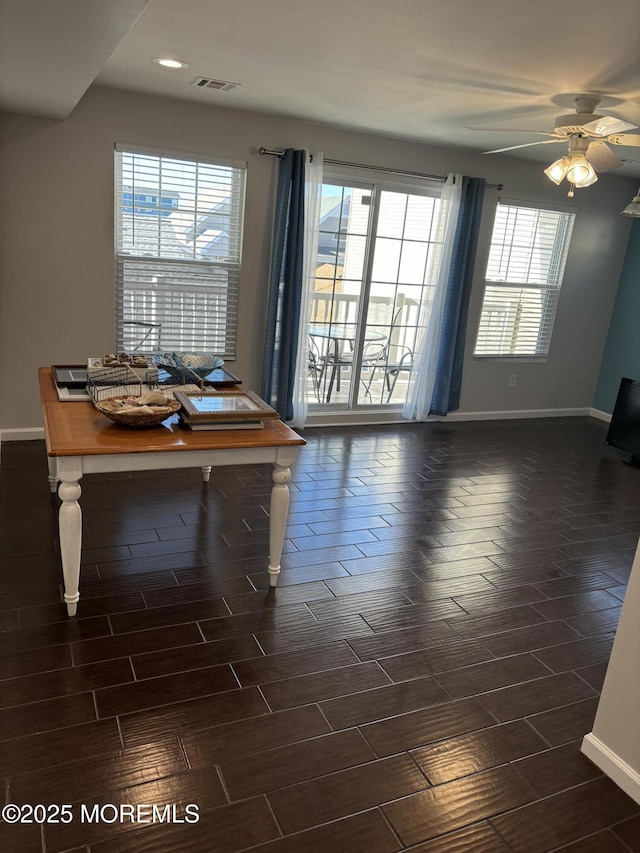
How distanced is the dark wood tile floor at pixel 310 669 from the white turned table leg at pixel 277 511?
144 mm

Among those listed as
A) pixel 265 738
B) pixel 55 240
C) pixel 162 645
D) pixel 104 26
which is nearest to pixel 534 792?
pixel 265 738

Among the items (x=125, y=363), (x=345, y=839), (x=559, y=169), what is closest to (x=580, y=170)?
(x=559, y=169)

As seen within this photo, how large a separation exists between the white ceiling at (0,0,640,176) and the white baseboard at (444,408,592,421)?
2.75 metres

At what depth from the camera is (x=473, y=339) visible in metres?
6.27

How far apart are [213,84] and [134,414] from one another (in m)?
2.55

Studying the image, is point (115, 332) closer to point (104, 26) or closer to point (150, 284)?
point (150, 284)

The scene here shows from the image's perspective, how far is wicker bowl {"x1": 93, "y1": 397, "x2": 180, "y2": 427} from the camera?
8.30 feet

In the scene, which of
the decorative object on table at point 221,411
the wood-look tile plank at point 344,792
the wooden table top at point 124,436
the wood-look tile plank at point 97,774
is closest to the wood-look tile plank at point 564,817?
the wood-look tile plank at point 344,792

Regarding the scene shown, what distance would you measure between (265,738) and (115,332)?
11.2 feet

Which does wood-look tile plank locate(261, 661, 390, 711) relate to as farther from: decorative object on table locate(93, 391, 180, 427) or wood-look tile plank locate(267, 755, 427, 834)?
decorative object on table locate(93, 391, 180, 427)

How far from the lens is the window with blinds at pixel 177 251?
4.59m

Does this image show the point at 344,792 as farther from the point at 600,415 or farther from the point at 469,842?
the point at 600,415

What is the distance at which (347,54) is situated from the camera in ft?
10.4

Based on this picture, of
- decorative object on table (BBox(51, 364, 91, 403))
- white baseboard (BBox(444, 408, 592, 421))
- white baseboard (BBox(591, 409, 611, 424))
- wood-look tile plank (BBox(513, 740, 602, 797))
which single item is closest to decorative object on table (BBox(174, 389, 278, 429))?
decorative object on table (BBox(51, 364, 91, 403))
